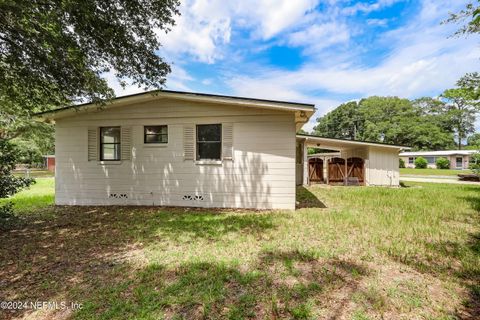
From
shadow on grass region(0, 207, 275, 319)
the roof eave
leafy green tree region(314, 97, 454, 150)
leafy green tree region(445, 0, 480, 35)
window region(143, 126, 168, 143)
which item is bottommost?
shadow on grass region(0, 207, 275, 319)

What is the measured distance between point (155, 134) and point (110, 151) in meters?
1.82

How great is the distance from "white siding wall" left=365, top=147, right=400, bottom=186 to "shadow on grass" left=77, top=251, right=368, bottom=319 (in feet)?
40.7

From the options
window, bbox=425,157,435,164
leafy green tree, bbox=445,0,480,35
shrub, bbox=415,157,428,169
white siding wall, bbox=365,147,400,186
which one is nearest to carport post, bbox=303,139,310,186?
white siding wall, bbox=365,147,400,186

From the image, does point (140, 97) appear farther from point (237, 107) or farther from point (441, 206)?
point (441, 206)

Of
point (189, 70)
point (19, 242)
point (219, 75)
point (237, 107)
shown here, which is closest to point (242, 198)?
point (237, 107)

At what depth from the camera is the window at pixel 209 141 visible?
7.48 m

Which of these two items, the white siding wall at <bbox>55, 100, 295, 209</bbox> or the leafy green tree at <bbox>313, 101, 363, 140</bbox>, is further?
the leafy green tree at <bbox>313, 101, 363, 140</bbox>

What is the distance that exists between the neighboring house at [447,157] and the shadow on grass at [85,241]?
126ft

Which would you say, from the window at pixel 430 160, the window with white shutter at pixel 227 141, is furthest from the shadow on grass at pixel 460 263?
the window at pixel 430 160

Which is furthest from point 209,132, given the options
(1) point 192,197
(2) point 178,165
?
(1) point 192,197

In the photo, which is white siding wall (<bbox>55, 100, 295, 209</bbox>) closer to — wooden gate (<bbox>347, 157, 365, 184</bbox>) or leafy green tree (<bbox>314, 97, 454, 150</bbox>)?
wooden gate (<bbox>347, 157, 365, 184</bbox>)

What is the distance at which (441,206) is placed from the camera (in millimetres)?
7473

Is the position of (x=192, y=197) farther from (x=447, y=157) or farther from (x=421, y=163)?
(x=447, y=157)

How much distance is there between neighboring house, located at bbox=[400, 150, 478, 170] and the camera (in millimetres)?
31109
